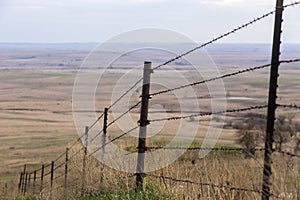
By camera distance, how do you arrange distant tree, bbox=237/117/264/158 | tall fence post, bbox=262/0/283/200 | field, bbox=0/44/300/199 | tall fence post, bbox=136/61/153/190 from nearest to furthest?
tall fence post, bbox=262/0/283/200 → field, bbox=0/44/300/199 → tall fence post, bbox=136/61/153/190 → distant tree, bbox=237/117/264/158

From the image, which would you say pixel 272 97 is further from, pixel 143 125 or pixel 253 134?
pixel 253 134

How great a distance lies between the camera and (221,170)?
23.7 ft

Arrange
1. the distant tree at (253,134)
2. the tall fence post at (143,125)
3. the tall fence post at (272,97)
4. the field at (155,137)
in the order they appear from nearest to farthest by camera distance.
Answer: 1. the tall fence post at (272,97)
2. the field at (155,137)
3. the tall fence post at (143,125)
4. the distant tree at (253,134)

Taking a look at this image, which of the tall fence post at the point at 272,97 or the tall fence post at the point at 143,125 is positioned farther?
the tall fence post at the point at 143,125

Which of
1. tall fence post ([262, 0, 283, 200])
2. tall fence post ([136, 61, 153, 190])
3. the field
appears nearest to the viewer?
tall fence post ([262, 0, 283, 200])

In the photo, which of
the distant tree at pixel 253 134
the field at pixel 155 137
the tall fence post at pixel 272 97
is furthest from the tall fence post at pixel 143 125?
the tall fence post at pixel 272 97

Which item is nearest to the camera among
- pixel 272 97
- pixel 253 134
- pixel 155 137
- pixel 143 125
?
pixel 272 97

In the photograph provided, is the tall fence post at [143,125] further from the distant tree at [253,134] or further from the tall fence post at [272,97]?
the tall fence post at [272,97]

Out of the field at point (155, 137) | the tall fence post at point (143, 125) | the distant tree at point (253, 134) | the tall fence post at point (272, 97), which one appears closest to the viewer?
the tall fence post at point (272, 97)

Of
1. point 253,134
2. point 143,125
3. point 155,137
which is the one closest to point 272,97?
point 143,125

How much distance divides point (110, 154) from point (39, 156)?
40.4m

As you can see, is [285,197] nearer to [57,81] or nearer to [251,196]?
[251,196]

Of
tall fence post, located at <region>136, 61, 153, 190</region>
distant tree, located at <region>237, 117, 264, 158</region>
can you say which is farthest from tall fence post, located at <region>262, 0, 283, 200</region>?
tall fence post, located at <region>136, 61, 153, 190</region>

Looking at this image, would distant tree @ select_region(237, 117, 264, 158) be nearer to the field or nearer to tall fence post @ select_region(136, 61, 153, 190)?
the field
